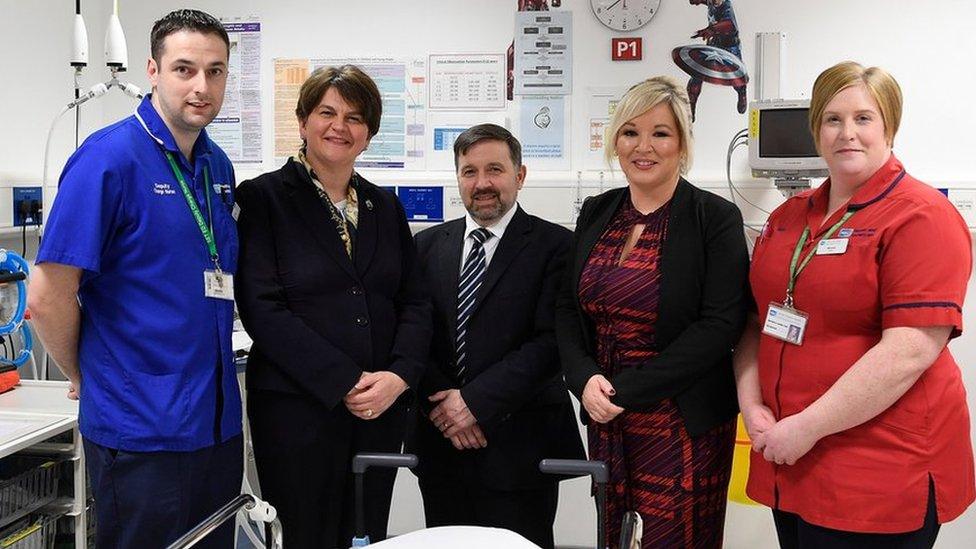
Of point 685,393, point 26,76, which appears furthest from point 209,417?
point 26,76

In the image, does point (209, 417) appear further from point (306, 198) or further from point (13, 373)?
point (13, 373)

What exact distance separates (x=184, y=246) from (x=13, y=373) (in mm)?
1238

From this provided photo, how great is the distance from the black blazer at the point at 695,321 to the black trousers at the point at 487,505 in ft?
1.31

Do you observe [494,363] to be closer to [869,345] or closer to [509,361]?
[509,361]

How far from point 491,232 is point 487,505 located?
0.70 meters

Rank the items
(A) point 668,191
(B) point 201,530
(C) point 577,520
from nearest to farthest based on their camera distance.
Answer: (B) point 201,530
(A) point 668,191
(C) point 577,520

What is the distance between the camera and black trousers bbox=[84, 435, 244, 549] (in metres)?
1.68

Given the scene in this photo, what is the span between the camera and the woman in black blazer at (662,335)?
1.78m

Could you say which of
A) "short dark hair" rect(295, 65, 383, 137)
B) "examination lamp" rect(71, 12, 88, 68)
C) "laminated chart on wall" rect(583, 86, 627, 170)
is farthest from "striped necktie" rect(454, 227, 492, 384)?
"examination lamp" rect(71, 12, 88, 68)

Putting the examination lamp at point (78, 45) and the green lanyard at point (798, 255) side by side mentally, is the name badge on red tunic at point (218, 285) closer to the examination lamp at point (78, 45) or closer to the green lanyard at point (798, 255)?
the green lanyard at point (798, 255)

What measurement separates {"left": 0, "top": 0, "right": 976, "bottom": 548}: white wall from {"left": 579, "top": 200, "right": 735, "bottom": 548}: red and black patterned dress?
1.29 metres

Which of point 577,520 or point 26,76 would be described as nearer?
point 26,76

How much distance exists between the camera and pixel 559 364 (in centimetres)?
211

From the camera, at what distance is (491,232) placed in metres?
2.14
